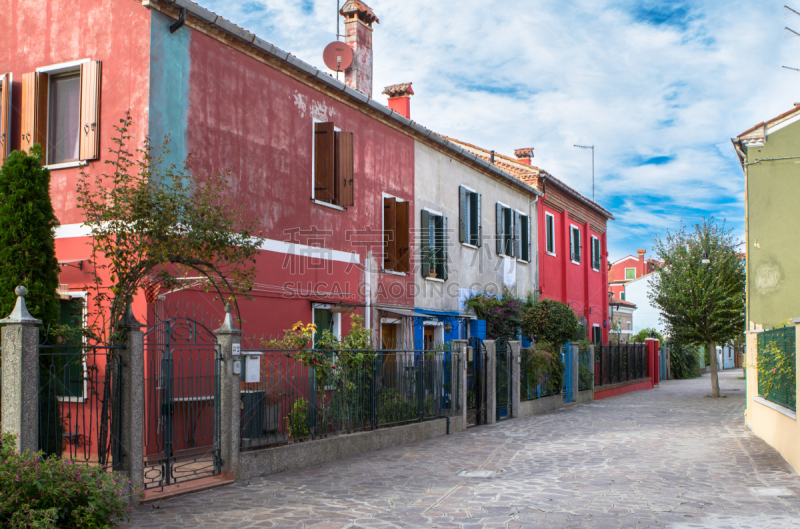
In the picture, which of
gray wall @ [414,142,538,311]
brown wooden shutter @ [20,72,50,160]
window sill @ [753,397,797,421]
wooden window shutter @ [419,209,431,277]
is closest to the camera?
window sill @ [753,397,797,421]

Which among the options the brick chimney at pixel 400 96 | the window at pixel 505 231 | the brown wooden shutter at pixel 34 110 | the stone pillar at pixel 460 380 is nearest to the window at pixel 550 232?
the window at pixel 505 231

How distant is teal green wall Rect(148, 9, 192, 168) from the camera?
9.78m

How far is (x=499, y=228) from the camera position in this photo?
20.5 meters

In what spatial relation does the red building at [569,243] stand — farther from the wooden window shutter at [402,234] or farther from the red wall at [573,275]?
the wooden window shutter at [402,234]

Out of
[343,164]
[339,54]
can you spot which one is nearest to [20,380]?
[343,164]

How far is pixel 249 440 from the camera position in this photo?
8.39 meters

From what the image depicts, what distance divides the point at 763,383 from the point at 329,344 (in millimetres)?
7609

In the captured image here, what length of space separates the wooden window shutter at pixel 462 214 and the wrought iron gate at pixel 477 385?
14.5ft

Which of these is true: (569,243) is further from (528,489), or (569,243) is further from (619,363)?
(528,489)

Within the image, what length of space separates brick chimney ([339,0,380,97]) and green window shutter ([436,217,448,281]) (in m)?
3.69

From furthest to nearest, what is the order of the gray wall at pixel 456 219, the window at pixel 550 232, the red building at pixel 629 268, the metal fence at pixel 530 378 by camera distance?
the red building at pixel 629 268 < the window at pixel 550 232 < the gray wall at pixel 456 219 < the metal fence at pixel 530 378

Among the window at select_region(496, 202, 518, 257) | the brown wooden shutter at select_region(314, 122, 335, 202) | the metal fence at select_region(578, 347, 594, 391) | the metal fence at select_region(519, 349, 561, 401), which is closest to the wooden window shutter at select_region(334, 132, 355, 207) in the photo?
the brown wooden shutter at select_region(314, 122, 335, 202)

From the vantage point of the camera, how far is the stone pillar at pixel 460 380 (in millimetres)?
13258

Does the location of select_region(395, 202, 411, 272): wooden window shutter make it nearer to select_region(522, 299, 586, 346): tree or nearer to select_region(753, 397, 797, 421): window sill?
select_region(522, 299, 586, 346): tree
